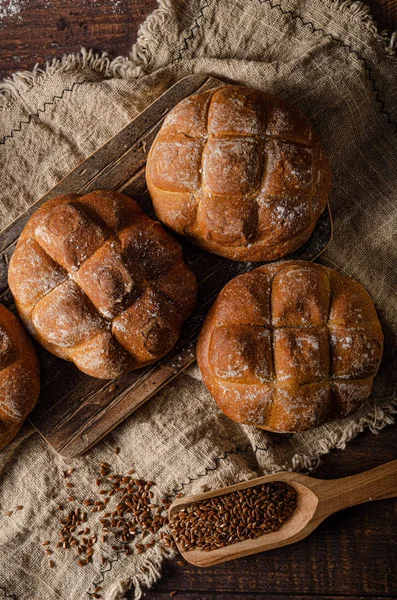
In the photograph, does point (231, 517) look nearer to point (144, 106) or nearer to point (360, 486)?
point (360, 486)

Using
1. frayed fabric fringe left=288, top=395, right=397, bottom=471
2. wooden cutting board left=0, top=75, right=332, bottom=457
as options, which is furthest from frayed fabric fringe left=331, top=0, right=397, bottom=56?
frayed fabric fringe left=288, top=395, right=397, bottom=471

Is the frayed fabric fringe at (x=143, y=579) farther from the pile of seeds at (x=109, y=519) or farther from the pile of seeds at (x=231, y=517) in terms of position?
the pile of seeds at (x=231, y=517)

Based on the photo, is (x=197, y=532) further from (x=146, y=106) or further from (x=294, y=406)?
(x=146, y=106)

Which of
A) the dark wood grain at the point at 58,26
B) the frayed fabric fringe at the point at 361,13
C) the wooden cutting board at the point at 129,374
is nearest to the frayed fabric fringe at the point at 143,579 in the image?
the wooden cutting board at the point at 129,374

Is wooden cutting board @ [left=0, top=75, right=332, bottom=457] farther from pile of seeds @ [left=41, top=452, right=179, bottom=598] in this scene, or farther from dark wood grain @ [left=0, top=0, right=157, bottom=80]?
dark wood grain @ [left=0, top=0, right=157, bottom=80]

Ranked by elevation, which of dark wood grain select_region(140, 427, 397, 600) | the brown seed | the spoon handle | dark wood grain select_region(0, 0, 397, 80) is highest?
dark wood grain select_region(0, 0, 397, 80)

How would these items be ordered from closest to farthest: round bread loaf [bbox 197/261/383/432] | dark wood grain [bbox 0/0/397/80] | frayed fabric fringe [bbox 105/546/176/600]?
round bread loaf [bbox 197/261/383/432] → frayed fabric fringe [bbox 105/546/176/600] → dark wood grain [bbox 0/0/397/80]

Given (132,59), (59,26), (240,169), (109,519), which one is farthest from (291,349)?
(59,26)
